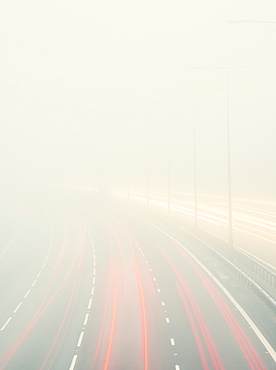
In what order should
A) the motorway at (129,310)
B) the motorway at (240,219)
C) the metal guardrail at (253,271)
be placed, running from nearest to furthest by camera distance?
the motorway at (129,310)
the metal guardrail at (253,271)
the motorway at (240,219)

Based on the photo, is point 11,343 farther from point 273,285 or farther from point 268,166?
point 268,166

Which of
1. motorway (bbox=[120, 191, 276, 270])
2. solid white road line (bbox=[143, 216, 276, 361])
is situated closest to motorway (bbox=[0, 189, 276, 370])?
solid white road line (bbox=[143, 216, 276, 361])

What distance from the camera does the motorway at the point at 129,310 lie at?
24.4 m

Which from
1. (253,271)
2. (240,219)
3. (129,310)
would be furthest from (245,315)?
(240,219)

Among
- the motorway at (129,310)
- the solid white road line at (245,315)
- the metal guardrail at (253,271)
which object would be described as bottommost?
the motorway at (129,310)

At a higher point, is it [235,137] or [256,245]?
[235,137]

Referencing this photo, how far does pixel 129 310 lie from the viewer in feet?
107

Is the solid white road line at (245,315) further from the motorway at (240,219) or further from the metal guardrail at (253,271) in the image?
the motorway at (240,219)

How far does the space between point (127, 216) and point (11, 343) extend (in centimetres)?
6337

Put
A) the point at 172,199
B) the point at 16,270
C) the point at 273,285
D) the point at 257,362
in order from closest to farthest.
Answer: the point at 257,362, the point at 273,285, the point at 16,270, the point at 172,199

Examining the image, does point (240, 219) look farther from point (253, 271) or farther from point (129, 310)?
point (129, 310)

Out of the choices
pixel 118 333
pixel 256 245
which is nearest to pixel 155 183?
pixel 256 245

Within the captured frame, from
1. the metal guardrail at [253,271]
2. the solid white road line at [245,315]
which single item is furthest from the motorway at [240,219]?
the solid white road line at [245,315]

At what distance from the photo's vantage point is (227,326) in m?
28.2
